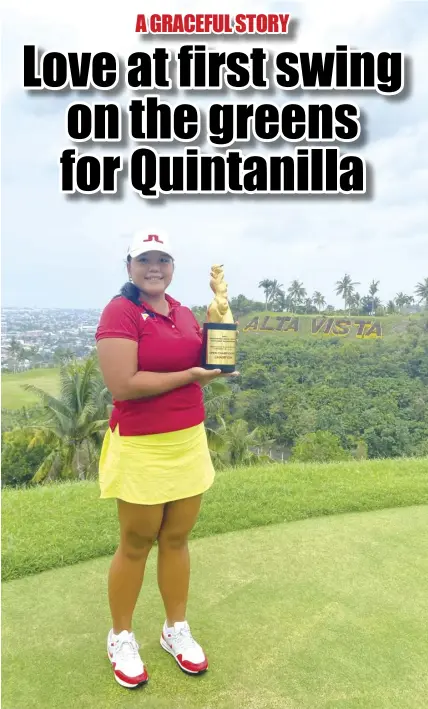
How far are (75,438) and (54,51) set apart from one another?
1445 cm

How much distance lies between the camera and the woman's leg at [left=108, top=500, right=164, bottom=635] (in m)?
1.98

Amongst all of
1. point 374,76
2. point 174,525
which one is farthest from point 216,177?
point 174,525

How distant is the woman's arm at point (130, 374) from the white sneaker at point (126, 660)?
36.2 inches

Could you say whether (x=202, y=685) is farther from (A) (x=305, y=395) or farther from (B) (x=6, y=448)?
(A) (x=305, y=395)

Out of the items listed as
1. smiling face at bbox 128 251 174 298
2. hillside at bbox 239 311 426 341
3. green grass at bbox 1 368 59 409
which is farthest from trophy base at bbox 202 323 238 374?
hillside at bbox 239 311 426 341

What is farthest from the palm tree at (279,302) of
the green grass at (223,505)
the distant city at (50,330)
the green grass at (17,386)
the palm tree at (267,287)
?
the green grass at (223,505)

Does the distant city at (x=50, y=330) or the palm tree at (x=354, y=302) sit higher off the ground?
the palm tree at (x=354, y=302)

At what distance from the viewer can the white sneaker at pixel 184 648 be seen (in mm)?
2027

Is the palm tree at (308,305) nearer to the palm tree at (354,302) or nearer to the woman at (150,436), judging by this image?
the palm tree at (354,302)

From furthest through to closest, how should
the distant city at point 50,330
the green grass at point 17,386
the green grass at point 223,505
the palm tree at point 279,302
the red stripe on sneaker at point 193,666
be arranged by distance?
the palm tree at point 279,302
the green grass at point 17,386
the distant city at point 50,330
the green grass at point 223,505
the red stripe on sneaker at point 193,666

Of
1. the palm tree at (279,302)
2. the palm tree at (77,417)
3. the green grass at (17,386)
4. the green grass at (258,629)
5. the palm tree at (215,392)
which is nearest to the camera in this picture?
the green grass at (258,629)

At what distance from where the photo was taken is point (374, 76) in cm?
395

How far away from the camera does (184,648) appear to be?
2068 millimetres

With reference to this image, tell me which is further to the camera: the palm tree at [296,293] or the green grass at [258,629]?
the palm tree at [296,293]
